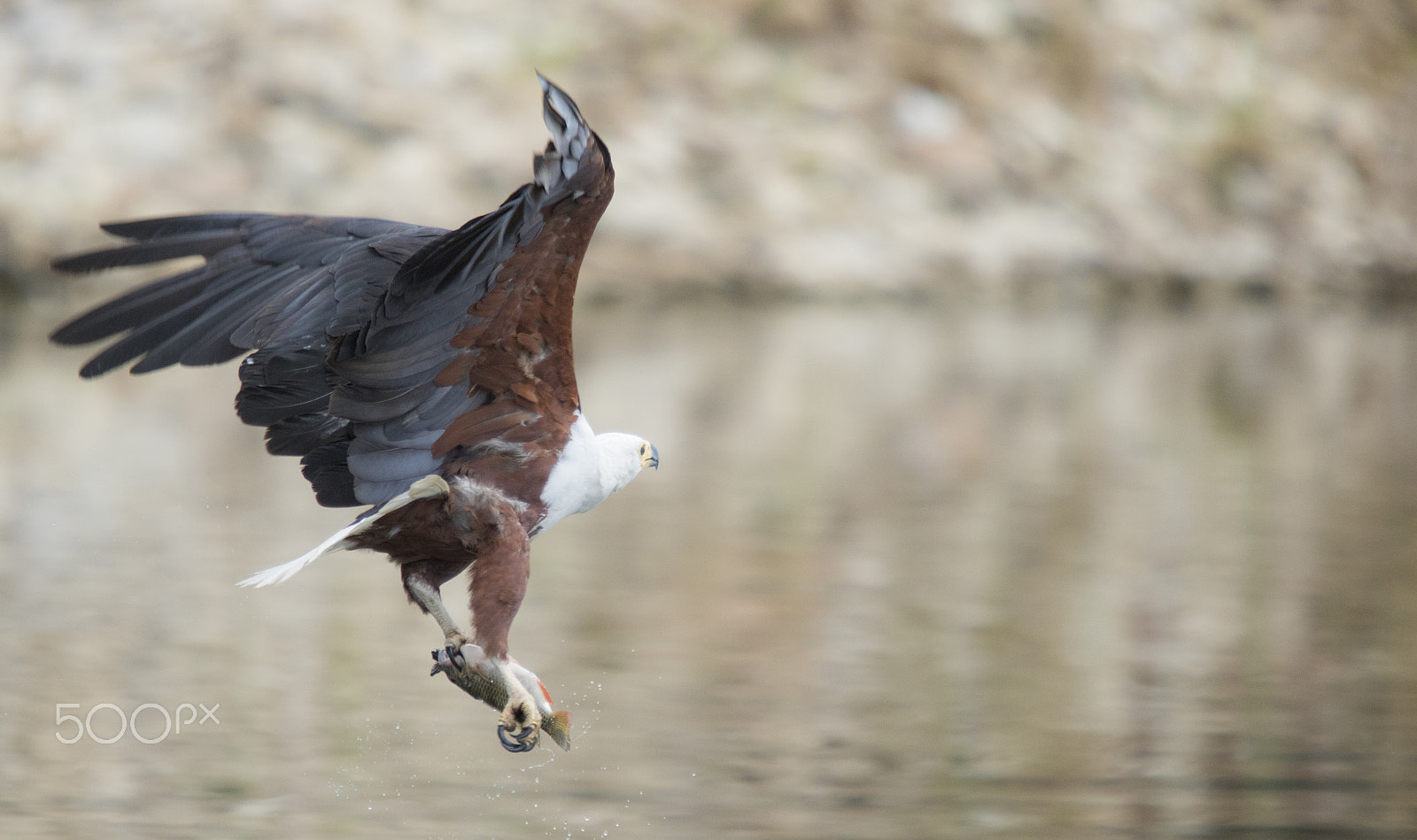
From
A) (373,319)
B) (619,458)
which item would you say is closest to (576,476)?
(619,458)

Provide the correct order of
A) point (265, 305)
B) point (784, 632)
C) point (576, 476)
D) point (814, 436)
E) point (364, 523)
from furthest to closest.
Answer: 1. point (814, 436)
2. point (784, 632)
3. point (265, 305)
4. point (576, 476)
5. point (364, 523)

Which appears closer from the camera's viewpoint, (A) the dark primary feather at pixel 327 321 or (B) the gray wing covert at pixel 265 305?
(A) the dark primary feather at pixel 327 321

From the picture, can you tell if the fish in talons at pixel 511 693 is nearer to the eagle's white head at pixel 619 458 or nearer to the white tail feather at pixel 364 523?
the white tail feather at pixel 364 523

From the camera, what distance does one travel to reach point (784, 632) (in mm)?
7246

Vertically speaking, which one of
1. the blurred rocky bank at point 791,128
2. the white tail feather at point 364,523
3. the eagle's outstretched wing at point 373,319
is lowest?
the white tail feather at point 364,523

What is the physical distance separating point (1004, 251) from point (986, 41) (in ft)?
9.88

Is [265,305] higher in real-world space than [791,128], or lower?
lower

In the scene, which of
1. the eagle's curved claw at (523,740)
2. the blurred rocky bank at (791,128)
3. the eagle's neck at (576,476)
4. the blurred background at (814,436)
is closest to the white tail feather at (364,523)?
the eagle's neck at (576,476)

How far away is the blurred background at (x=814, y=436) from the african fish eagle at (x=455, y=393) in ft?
3.02

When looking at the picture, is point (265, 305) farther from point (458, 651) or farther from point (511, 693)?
point (511, 693)

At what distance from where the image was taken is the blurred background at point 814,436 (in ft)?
17.9

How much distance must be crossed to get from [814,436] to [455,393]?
27.1 ft

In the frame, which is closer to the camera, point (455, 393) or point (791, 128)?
point (455, 393)

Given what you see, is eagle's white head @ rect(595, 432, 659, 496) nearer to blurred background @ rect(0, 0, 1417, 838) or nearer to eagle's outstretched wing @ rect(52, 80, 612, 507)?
eagle's outstretched wing @ rect(52, 80, 612, 507)
